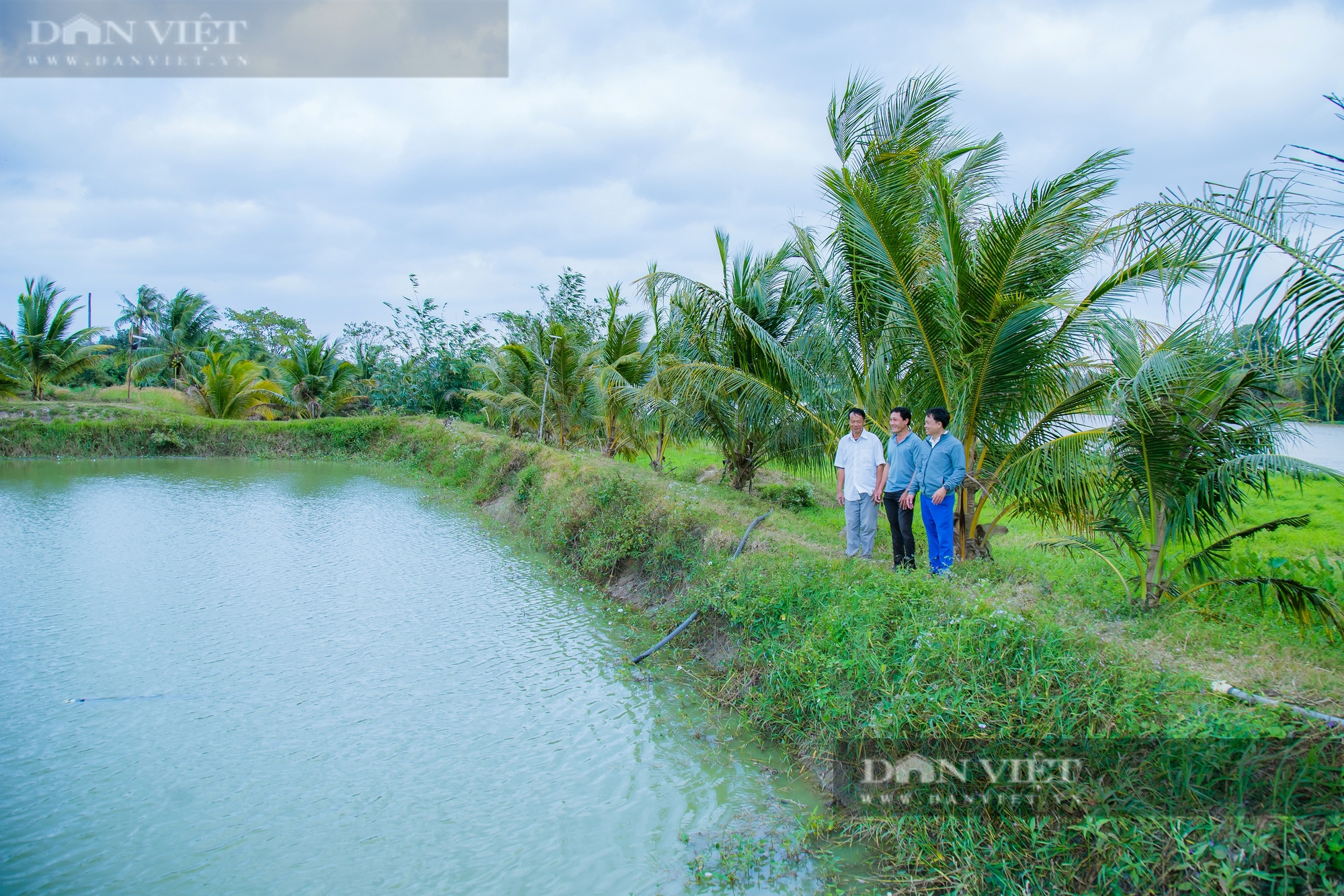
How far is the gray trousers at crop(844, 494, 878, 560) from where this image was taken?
642 cm

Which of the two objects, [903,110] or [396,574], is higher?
[903,110]

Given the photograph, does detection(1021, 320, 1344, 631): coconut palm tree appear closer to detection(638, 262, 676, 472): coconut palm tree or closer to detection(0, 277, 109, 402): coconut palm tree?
detection(638, 262, 676, 472): coconut palm tree

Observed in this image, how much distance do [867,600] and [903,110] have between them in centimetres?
580

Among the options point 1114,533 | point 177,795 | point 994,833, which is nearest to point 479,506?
point 177,795

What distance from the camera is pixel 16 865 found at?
3.25 metres

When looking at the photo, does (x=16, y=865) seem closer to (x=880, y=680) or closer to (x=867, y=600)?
(x=880, y=680)

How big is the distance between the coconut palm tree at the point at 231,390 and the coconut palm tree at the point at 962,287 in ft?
70.8

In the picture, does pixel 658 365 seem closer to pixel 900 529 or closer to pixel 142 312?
pixel 900 529

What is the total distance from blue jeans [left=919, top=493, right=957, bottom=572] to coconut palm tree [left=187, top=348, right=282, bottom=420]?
909 inches

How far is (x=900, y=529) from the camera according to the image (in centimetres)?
597

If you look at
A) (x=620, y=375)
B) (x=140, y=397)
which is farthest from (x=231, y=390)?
(x=620, y=375)

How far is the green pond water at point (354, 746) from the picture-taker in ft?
11.0

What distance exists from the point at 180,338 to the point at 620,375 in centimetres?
2656

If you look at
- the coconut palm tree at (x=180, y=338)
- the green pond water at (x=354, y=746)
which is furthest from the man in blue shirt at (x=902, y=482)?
the coconut palm tree at (x=180, y=338)
